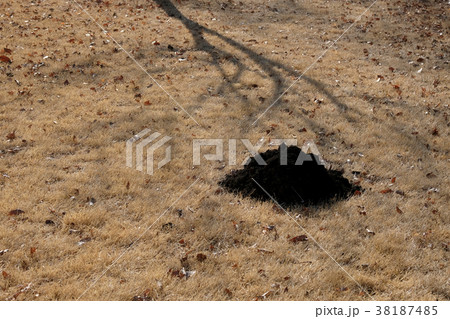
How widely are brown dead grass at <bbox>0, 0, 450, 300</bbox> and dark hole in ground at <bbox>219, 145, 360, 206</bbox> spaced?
0.19m

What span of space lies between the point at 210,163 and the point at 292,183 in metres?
1.41

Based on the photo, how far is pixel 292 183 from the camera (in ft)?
16.0

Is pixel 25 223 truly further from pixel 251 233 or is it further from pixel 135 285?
pixel 251 233

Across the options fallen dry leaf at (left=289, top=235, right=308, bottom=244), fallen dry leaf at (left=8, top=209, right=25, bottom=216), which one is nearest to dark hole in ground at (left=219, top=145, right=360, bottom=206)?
fallen dry leaf at (left=289, top=235, right=308, bottom=244)

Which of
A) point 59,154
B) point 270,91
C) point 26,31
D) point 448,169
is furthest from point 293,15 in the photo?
point 59,154

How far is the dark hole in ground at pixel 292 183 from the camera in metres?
4.86

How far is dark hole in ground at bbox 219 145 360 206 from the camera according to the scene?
486cm

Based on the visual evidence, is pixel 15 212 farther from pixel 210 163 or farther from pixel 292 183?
pixel 292 183

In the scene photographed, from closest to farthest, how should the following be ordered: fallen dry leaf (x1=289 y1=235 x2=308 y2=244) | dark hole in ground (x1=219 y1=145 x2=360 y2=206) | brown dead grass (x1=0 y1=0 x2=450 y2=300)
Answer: brown dead grass (x1=0 y1=0 x2=450 y2=300) → fallen dry leaf (x1=289 y1=235 x2=308 y2=244) → dark hole in ground (x1=219 y1=145 x2=360 y2=206)

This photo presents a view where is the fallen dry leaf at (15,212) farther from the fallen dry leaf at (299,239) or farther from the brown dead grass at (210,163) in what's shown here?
the fallen dry leaf at (299,239)

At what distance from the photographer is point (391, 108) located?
7.66 m

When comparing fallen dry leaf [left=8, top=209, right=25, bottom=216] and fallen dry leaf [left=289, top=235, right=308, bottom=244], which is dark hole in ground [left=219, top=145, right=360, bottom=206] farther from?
fallen dry leaf [left=8, top=209, right=25, bottom=216]

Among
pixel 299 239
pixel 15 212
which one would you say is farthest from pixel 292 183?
pixel 15 212

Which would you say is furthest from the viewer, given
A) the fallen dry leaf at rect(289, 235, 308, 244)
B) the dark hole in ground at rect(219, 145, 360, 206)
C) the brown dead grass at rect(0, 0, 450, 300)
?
the dark hole in ground at rect(219, 145, 360, 206)
